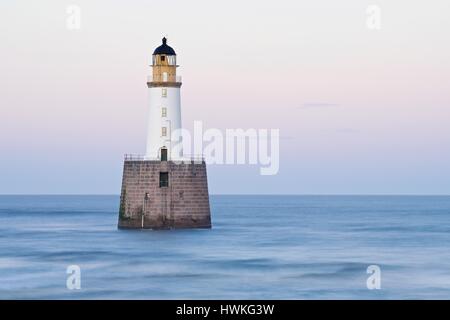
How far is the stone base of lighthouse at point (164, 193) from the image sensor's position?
48.2m

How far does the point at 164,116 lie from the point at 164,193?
3.34 m

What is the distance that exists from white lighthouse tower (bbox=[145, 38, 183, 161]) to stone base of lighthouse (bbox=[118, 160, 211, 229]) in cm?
52

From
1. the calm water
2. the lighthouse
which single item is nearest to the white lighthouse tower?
the lighthouse

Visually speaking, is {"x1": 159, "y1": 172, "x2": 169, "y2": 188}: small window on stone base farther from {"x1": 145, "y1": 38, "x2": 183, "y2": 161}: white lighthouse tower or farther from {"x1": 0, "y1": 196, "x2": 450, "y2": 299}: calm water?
{"x1": 0, "y1": 196, "x2": 450, "y2": 299}: calm water

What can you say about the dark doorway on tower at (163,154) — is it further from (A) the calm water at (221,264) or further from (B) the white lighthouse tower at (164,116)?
(A) the calm water at (221,264)

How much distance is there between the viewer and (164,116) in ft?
158

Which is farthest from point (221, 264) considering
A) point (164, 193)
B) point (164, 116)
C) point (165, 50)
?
point (165, 50)

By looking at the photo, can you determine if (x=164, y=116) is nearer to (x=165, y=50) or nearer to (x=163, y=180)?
(x=163, y=180)

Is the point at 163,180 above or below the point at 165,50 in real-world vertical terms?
below

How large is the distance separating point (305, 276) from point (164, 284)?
5.28 m

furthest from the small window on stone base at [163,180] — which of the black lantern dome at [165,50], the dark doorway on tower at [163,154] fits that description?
the black lantern dome at [165,50]

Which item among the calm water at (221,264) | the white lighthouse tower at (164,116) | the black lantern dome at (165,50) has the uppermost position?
the black lantern dome at (165,50)
